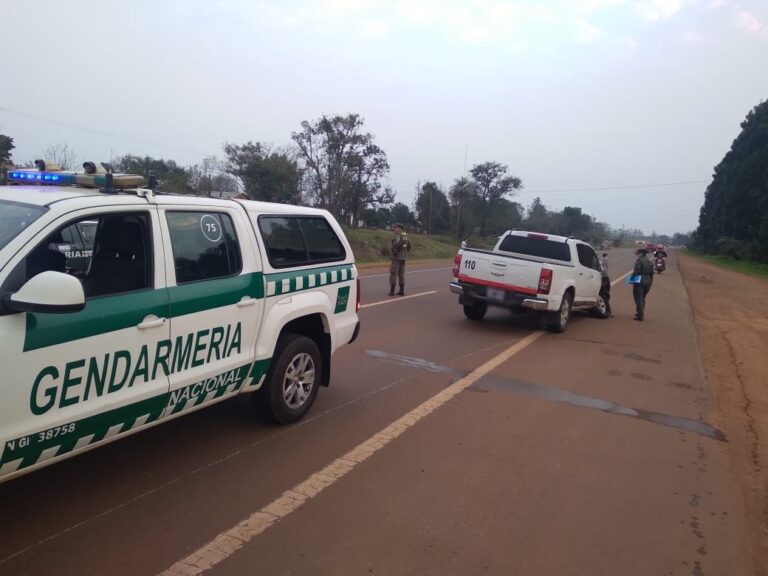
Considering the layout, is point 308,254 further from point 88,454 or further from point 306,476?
point 88,454

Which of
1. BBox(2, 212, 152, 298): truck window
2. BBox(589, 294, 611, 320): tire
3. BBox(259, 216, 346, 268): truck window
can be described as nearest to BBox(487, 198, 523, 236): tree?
BBox(589, 294, 611, 320): tire

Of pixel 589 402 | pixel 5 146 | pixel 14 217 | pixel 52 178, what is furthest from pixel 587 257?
pixel 5 146

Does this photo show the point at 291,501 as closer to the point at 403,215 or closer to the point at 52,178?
the point at 52,178

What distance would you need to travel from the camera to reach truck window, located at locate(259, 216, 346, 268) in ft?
15.6

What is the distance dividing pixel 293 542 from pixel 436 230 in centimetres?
6462

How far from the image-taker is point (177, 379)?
149 inches

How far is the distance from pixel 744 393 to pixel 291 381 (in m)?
5.90

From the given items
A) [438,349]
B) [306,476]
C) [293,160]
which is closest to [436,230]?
[293,160]

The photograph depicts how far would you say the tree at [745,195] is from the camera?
54031 millimetres

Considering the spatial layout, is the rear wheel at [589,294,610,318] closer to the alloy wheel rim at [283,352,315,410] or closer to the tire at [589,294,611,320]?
the tire at [589,294,611,320]

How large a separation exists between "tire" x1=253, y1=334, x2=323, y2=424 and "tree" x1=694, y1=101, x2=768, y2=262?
54.1 metres

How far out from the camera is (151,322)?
354cm

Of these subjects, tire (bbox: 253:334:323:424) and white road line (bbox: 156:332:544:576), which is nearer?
white road line (bbox: 156:332:544:576)

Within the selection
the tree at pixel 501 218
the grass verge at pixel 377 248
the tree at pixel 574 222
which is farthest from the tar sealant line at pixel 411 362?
the tree at pixel 574 222
